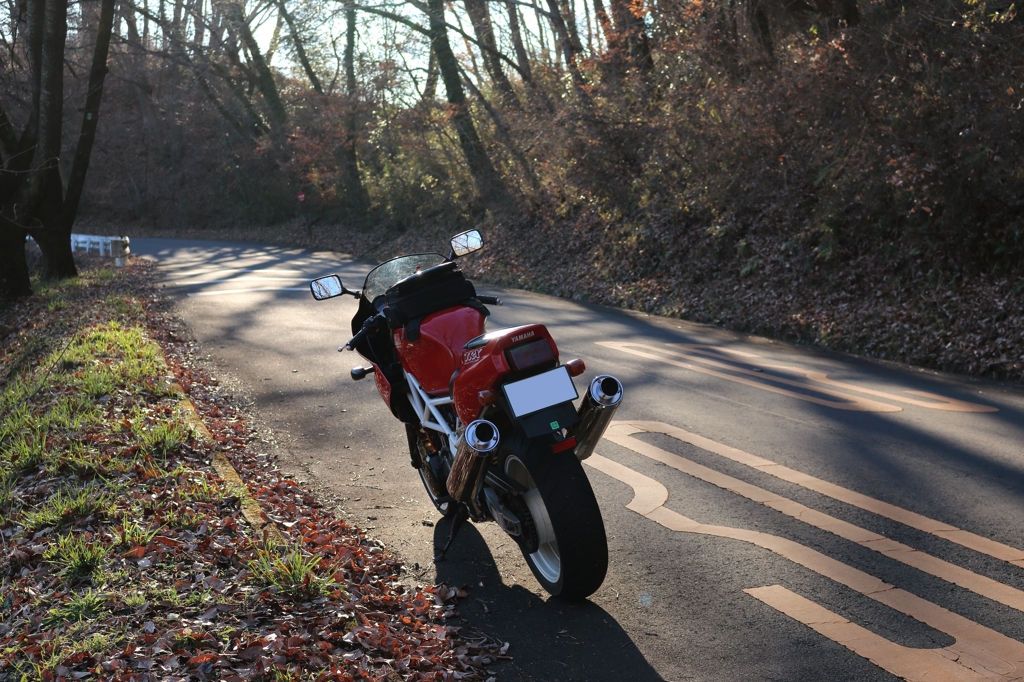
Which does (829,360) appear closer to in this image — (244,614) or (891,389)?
(891,389)

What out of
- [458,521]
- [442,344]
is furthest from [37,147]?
[458,521]

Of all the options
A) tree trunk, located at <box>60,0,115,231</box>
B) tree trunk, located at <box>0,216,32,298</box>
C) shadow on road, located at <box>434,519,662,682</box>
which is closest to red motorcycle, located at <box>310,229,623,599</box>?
shadow on road, located at <box>434,519,662,682</box>

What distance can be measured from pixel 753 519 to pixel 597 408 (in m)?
1.70

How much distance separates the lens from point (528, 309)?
1541 centimetres

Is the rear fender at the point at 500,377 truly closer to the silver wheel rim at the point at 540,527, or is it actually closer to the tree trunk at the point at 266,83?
the silver wheel rim at the point at 540,527

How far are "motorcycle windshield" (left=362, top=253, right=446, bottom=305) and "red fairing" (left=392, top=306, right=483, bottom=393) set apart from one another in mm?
522

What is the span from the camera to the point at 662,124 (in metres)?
19.1

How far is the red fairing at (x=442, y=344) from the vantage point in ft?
15.5

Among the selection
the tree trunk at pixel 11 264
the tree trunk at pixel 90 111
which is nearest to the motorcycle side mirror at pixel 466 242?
the tree trunk at pixel 11 264

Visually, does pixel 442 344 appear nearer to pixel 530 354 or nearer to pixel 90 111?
pixel 530 354

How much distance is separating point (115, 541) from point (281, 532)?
88cm

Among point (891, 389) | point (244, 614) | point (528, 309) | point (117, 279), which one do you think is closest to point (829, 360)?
point (891, 389)

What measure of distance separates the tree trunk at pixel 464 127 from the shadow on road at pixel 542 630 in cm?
2386

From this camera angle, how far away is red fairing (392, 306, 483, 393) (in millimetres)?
4727
